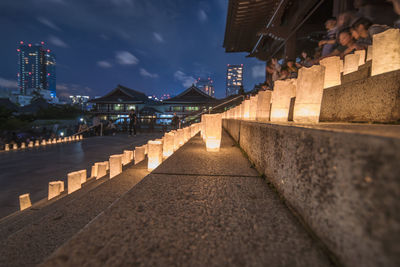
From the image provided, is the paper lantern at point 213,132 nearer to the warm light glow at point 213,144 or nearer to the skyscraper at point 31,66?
the warm light glow at point 213,144

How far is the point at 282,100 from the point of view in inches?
70.1

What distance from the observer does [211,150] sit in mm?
2100

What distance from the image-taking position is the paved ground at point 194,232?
1.64 feet

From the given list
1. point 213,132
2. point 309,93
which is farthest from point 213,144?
point 309,93

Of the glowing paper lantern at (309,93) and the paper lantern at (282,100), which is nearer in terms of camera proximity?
the glowing paper lantern at (309,93)

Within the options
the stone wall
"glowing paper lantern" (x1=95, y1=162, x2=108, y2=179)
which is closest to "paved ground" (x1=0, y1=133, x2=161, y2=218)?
"glowing paper lantern" (x1=95, y1=162, x2=108, y2=179)

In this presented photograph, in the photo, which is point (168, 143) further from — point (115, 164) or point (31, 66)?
point (31, 66)

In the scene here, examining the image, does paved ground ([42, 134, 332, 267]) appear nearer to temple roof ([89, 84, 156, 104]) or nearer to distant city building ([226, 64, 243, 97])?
temple roof ([89, 84, 156, 104])

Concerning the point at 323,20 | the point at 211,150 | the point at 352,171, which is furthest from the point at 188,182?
the point at 323,20

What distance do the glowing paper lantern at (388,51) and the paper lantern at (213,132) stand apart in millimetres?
1509

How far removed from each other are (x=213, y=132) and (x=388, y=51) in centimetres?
170

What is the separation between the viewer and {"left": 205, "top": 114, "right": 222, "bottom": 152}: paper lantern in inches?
80.0

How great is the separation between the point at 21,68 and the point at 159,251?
527 ft

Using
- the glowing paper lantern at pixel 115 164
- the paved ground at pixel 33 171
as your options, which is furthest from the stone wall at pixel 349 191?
the paved ground at pixel 33 171
